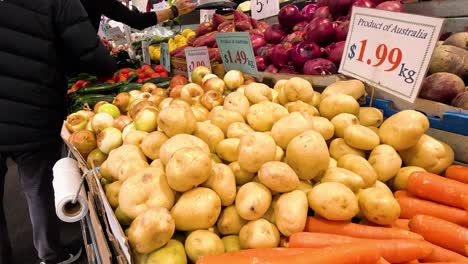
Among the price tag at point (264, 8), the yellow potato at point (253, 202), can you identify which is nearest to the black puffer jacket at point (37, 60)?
the price tag at point (264, 8)

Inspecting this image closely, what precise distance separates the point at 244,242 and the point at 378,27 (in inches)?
33.8

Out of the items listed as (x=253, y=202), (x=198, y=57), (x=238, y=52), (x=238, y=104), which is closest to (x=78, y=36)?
(x=198, y=57)

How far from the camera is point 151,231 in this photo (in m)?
0.80

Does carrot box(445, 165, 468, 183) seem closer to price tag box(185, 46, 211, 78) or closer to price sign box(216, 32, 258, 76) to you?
price sign box(216, 32, 258, 76)

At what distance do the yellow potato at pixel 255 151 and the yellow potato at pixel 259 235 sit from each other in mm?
155

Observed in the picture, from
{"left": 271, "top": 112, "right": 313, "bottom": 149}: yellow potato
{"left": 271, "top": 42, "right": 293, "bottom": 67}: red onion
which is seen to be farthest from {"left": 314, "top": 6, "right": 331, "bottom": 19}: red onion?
{"left": 271, "top": 112, "right": 313, "bottom": 149}: yellow potato

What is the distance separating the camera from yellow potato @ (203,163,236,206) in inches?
36.8

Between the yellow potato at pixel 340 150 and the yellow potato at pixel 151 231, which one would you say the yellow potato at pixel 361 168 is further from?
the yellow potato at pixel 151 231

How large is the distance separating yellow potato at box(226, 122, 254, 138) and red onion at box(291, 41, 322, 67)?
708 mm

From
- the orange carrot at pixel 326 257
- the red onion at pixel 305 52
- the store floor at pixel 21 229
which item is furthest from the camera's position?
the store floor at pixel 21 229

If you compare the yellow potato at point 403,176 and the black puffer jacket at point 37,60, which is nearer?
the yellow potato at point 403,176

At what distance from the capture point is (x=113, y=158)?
111 centimetres

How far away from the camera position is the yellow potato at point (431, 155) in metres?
1.06

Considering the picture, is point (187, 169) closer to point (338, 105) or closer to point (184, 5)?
point (338, 105)
